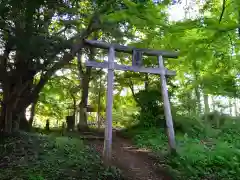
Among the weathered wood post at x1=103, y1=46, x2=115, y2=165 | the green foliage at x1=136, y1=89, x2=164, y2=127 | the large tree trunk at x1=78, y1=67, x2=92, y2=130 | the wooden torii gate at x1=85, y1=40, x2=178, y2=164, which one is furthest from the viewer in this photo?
the large tree trunk at x1=78, y1=67, x2=92, y2=130

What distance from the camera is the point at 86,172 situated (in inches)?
226

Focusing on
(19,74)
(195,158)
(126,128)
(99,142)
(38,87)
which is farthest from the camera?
(126,128)

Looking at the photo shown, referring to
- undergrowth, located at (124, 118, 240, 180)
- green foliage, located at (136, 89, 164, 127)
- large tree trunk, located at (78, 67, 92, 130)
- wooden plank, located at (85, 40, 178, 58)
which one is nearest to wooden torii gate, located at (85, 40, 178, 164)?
wooden plank, located at (85, 40, 178, 58)

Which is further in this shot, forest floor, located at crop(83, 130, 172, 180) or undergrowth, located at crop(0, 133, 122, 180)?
forest floor, located at crop(83, 130, 172, 180)

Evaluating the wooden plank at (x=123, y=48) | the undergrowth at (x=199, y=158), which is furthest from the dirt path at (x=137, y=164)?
the wooden plank at (x=123, y=48)

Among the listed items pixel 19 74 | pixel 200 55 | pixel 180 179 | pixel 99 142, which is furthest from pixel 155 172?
pixel 19 74

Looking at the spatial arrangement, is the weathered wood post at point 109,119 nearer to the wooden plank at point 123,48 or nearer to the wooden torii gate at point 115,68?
the wooden torii gate at point 115,68

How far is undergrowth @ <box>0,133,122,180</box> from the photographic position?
17.7ft

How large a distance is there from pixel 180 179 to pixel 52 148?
388cm

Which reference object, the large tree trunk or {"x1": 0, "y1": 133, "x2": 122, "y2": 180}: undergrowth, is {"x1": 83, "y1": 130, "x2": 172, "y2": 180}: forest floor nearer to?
{"x1": 0, "y1": 133, "x2": 122, "y2": 180}: undergrowth

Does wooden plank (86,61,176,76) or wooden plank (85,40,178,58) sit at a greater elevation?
wooden plank (85,40,178,58)

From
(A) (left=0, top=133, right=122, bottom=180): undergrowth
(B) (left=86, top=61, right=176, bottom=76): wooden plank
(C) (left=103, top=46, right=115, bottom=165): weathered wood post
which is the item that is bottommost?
(A) (left=0, top=133, right=122, bottom=180): undergrowth

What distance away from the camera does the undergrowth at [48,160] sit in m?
5.40

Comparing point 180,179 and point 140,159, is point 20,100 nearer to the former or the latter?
point 140,159
